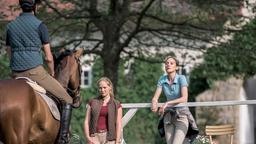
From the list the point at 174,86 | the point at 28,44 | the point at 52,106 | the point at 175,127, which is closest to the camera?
the point at 28,44

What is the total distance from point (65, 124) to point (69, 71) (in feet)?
2.60

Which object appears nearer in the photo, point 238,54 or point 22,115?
point 22,115

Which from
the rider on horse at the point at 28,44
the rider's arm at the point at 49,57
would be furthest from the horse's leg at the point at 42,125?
the rider's arm at the point at 49,57

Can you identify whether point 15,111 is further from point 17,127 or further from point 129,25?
point 129,25

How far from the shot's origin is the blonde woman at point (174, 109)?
416 inches

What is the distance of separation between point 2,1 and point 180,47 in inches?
166

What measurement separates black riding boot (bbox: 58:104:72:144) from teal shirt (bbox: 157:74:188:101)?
136 centimetres

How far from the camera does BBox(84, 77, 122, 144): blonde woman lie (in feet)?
34.1

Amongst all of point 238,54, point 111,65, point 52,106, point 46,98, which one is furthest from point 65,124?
point 238,54

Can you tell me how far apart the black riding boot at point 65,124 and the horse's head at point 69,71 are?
17.9 inches

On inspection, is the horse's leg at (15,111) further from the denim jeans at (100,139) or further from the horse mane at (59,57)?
the denim jeans at (100,139)

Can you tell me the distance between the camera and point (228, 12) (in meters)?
18.3

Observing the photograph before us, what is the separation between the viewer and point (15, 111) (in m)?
8.79

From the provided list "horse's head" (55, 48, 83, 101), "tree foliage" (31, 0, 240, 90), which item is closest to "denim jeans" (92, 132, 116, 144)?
"horse's head" (55, 48, 83, 101)
